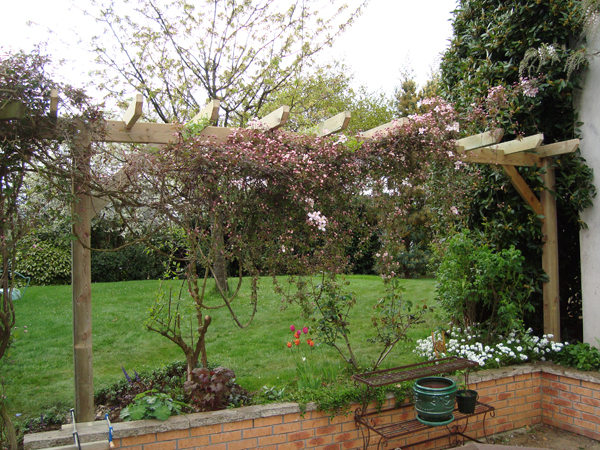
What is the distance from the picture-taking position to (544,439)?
12.4ft

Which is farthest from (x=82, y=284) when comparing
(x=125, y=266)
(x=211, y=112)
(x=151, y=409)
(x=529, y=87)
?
(x=125, y=266)

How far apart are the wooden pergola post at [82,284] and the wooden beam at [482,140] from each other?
3.29 meters

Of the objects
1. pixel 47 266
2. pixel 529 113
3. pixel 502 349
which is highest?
pixel 529 113

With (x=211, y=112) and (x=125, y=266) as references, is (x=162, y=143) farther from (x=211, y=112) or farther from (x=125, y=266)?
(x=125, y=266)

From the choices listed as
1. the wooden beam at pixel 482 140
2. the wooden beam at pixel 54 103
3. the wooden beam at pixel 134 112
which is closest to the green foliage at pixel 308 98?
the wooden beam at pixel 482 140

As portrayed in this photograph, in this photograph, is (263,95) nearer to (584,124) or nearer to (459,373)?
(584,124)

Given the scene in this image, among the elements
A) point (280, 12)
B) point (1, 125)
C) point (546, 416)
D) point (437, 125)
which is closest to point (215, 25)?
point (280, 12)

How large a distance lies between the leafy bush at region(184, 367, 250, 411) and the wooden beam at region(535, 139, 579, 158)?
3.57 meters

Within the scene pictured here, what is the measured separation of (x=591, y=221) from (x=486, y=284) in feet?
3.64

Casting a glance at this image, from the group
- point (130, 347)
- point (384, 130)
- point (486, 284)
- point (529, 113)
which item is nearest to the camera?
point (384, 130)

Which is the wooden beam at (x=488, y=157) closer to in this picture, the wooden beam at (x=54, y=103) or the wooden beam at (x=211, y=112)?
the wooden beam at (x=211, y=112)

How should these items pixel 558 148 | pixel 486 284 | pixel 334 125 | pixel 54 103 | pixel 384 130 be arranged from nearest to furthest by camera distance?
pixel 54 103
pixel 334 125
pixel 384 130
pixel 558 148
pixel 486 284

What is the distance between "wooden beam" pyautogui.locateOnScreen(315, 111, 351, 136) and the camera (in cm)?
357

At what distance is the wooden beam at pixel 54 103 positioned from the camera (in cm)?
276
